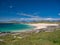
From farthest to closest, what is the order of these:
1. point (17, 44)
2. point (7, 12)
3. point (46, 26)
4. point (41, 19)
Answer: point (46, 26), point (41, 19), point (7, 12), point (17, 44)

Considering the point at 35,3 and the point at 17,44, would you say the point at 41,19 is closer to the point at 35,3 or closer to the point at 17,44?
the point at 35,3

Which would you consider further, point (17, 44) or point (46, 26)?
point (46, 26)

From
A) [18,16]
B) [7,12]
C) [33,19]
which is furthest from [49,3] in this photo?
[7,12]

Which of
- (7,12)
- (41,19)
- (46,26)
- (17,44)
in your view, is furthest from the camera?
(46,26)

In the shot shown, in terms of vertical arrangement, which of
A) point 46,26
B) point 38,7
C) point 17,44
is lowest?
point 17,44

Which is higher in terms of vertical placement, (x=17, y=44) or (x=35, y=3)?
(x=35, y=3)

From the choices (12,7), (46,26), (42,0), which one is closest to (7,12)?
(12,7)

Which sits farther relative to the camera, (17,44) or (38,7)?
(38,7)

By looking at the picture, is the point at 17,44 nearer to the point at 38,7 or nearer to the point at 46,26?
the point at 38,7

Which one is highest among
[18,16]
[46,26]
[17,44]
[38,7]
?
[38,7]
